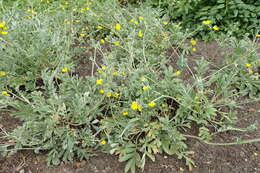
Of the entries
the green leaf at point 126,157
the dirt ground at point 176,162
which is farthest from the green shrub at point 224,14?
the green leaf at point 126,157

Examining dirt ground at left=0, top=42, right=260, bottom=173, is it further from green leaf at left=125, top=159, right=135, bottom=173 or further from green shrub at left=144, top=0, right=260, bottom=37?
green shrub at left=144, top=0, right=260, bottom=37

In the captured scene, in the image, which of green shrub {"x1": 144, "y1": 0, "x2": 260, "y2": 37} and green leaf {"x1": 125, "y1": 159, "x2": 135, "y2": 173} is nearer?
green leaf {"x1": 125, "y1": 159, "x2": 135, "y2": 173}

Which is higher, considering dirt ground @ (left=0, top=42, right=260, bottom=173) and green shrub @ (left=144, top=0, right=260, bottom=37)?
green shrub @ (left=144, top=0, right=260, bottom=37)

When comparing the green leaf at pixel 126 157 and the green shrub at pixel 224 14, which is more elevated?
the green shrub at pixel 224 14

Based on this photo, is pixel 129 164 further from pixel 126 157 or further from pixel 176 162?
pixel 176 162

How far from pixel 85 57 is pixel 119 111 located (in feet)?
4.17

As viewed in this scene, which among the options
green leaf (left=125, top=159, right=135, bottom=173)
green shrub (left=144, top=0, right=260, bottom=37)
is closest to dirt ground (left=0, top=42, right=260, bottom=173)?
green leaf (left=125, top=159, right=135, bottom=173)

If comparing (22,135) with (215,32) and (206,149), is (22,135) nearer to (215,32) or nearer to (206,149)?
(206,149)

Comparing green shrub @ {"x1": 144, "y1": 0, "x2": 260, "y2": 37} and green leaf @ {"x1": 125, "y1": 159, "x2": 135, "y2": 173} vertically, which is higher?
green shrub @ {"x1": 144, "y1": 0, "x2": 260, "y2": 37}

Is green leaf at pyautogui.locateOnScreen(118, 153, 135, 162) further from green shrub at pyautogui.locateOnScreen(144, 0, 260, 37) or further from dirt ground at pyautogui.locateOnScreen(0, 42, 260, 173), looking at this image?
green shrub at pyautogui.locateOnScreen(144, 0, 260, 37)

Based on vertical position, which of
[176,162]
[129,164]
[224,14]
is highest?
[224,14]

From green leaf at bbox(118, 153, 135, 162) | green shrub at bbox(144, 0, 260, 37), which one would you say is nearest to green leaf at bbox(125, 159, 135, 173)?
green leaf at bbox(118, 153, 135, 162)

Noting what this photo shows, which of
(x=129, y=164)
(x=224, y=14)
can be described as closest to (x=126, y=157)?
(x=129, y=164)

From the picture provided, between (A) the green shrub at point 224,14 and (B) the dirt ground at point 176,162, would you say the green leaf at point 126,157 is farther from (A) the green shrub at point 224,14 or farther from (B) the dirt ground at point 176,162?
(A) the green shrub at point 224,14
